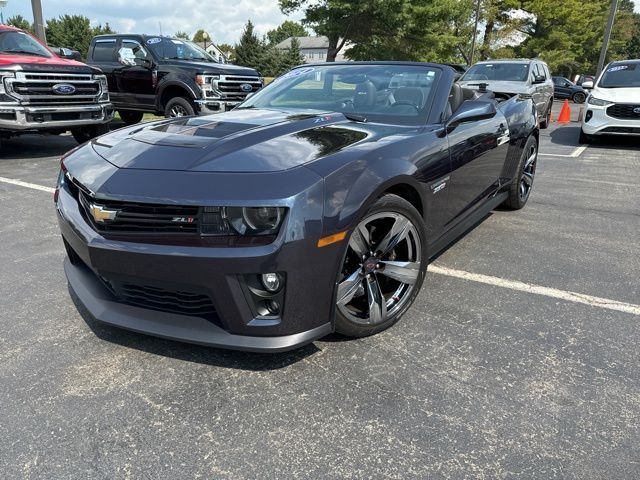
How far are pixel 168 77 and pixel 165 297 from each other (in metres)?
8.26

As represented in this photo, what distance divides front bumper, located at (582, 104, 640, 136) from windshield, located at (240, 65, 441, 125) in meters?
7.46

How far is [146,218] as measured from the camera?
2098 millimetres

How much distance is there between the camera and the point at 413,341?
102 inches

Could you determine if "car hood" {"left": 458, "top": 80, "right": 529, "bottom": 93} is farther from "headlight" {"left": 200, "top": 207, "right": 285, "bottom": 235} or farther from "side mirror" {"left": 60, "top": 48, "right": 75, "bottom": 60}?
"headlight" {"left": 200, "top": 207, "right": 285, "bottom": 235}

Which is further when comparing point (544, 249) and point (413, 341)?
point (544, 249)

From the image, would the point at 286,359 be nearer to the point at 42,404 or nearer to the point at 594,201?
the point at 42,404

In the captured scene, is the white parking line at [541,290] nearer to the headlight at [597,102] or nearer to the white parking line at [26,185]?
the white parking line at [26,185]

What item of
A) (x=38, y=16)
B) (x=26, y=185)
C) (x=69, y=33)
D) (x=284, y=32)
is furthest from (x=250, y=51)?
(x=284, y=32)

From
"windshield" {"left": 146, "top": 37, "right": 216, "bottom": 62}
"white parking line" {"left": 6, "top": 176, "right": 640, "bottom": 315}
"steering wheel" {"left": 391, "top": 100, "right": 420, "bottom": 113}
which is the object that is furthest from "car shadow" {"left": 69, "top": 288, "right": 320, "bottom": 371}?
"windshield" {"left": 146, "top": 37, "right": 216, "bottom": 62}

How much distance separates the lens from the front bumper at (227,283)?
6.50ft

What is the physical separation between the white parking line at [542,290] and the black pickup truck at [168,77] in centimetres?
637

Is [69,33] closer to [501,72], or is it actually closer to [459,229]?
[501,72]

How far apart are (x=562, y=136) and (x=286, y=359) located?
1113 centimetres

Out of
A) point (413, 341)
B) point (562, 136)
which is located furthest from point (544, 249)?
point (562, 136)
